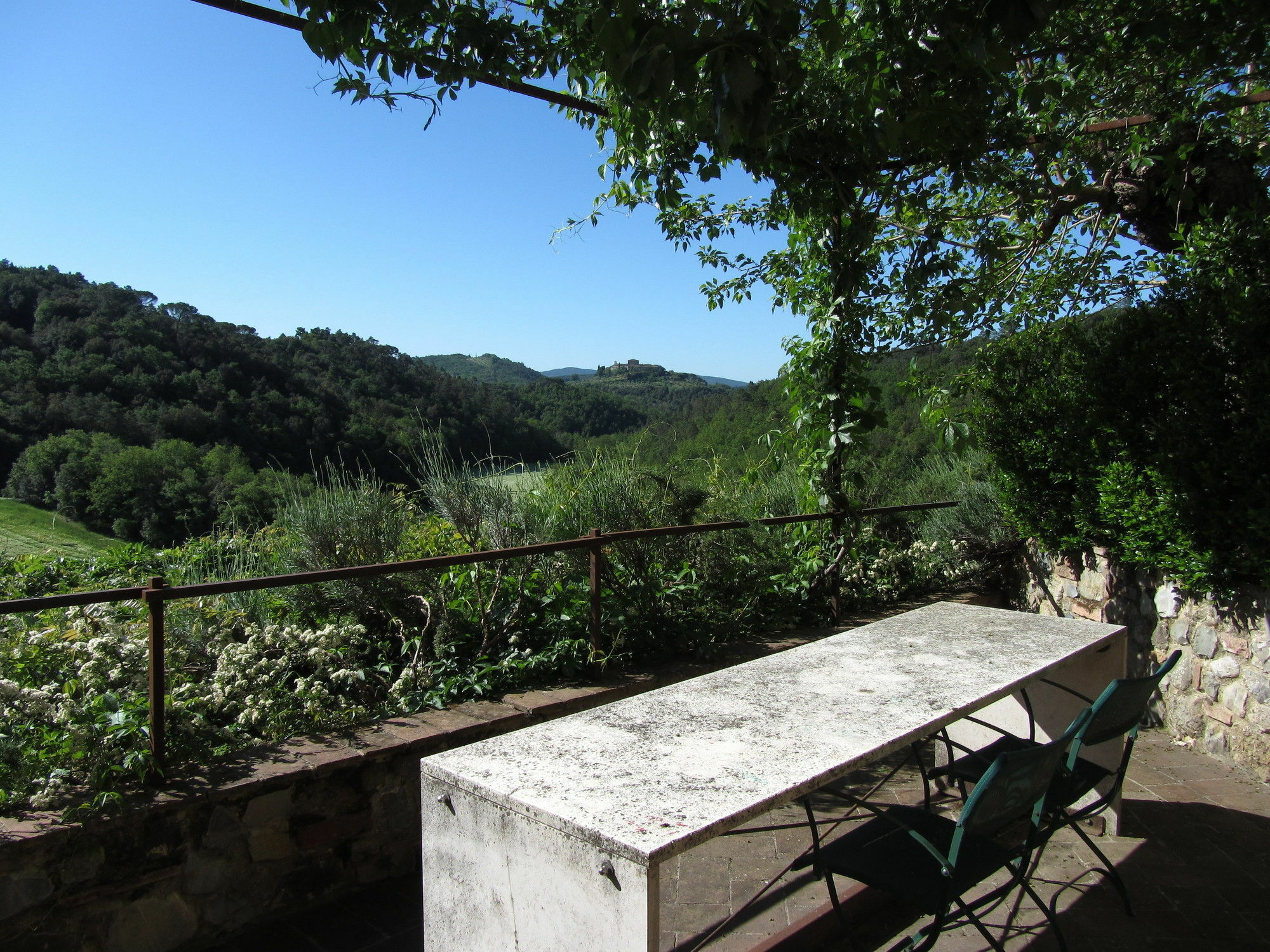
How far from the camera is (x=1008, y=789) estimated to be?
1.92 metres

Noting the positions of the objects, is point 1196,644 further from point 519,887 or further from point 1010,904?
point 519,887

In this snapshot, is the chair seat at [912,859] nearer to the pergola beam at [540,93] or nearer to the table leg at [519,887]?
the table leg at [519,887]

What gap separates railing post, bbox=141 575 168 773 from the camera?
97.5 inches

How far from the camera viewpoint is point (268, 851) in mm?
2607

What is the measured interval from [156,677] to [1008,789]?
7.91 ft

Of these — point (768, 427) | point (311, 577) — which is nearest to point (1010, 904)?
point (311, 577)

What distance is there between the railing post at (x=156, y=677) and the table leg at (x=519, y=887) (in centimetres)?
118

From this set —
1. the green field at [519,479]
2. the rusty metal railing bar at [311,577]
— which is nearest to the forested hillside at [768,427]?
the green field at [519,479]

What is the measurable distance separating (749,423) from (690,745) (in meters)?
6.44

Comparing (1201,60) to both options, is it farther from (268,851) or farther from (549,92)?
(268,851)

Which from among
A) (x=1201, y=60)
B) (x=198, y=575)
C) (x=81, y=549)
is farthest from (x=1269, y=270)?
(x=81, y=549)

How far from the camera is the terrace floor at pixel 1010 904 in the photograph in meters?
2.52

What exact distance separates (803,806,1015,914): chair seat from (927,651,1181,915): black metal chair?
8.1 inches

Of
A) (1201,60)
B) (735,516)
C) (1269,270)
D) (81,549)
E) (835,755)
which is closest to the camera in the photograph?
(835,755)
